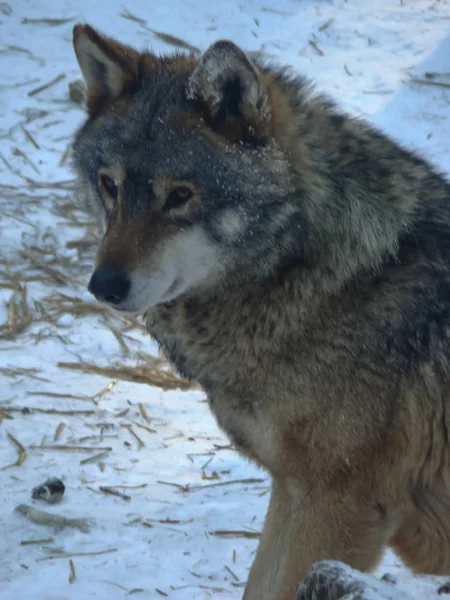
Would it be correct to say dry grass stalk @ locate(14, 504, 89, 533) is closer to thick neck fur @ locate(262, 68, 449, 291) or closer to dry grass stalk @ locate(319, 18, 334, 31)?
→ thick neck fur @ locate(262, 68, 449, 291)

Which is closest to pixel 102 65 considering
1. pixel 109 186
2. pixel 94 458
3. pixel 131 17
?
pixel 109 186

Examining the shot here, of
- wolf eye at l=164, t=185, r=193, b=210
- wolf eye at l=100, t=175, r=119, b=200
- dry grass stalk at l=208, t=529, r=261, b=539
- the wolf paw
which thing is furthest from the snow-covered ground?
wolf eye at l=100, t=175, r=119, b=200

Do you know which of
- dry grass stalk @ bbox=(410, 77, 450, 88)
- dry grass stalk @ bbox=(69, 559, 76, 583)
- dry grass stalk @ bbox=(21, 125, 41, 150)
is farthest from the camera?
dry grass stalk @ bbox=(410, 77, 450, 88)

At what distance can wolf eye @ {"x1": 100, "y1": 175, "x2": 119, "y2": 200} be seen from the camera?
312 cm

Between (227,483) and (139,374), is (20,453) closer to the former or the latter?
(227,483)

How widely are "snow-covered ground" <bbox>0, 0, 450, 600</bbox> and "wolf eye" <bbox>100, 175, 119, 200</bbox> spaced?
1556mm

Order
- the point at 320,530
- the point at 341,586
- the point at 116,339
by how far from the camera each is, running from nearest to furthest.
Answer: the point at 341,586
the point at 320,530
the point at 116,339

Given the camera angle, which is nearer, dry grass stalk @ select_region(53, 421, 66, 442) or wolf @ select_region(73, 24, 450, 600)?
wolf @ select_region(73, 24, 450, 600)

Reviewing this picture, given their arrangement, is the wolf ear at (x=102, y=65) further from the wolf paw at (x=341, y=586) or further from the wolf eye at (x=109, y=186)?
the wolf paw at (x=341, y=586)

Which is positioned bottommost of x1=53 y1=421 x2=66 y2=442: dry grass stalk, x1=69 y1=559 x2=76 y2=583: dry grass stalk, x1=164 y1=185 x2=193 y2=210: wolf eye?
x1=53 y1=421 x2=66 y2=442: dry grass stalk

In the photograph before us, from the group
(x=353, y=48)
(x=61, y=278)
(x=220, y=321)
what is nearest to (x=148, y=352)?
(x=61, y=278)

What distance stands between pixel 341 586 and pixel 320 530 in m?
0.88

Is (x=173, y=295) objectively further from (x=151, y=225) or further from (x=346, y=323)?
(x=346, y=323)

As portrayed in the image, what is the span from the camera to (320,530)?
3.05 meters
